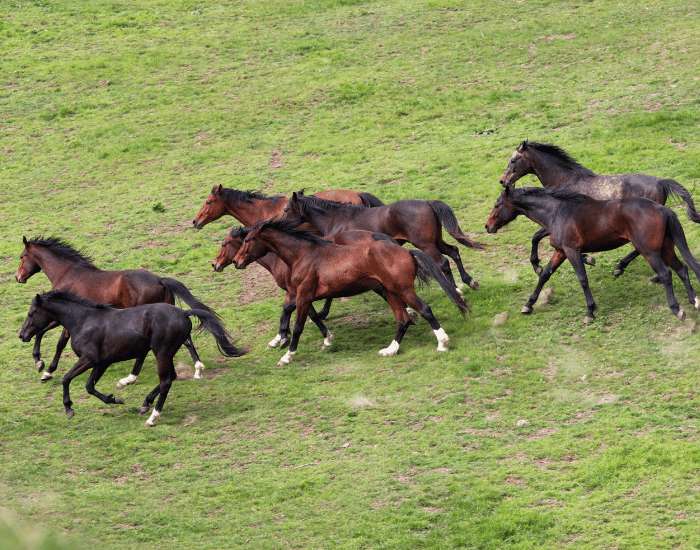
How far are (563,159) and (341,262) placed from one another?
15.6 ft

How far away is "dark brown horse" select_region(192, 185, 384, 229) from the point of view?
582 inches

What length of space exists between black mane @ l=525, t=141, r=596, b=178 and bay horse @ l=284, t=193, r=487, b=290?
6.91ft

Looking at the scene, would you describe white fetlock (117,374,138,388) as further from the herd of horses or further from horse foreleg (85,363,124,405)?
horse foreleg (85,363,124,405)

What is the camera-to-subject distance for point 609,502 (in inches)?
299

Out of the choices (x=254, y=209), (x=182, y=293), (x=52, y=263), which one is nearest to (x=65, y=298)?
(x=182, y=293)

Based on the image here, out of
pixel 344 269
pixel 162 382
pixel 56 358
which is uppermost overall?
pixel 344 269

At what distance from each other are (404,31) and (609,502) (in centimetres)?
2315

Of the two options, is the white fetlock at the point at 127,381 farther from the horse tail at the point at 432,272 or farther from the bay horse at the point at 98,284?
the horse tail at the point at 432,272

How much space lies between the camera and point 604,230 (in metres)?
11.7

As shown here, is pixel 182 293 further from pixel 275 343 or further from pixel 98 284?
pixel 275 343

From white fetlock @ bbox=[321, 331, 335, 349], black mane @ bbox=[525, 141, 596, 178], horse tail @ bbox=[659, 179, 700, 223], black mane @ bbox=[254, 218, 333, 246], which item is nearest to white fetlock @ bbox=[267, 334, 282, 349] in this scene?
white fetlock @ bbox=[321, 331, 335, 349]

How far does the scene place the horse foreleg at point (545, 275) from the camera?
1227 cm

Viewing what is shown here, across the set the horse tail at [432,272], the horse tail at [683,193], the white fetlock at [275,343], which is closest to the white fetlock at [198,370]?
the white fetlock at [275,343]

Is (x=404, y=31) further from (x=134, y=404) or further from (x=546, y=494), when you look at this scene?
(x=546, y=494)
